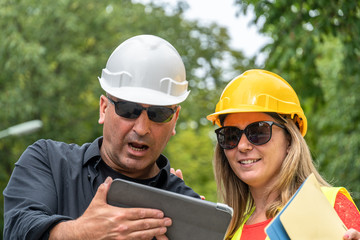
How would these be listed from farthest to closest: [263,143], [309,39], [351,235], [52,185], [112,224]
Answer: [309,39], [263,143], [52,185], [351,235], [112,224]

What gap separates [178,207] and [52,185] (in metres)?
0.83

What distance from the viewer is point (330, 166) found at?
36.2 feet

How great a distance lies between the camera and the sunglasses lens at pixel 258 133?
12.4ft

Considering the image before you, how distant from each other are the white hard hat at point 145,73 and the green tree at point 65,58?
43.3 feet

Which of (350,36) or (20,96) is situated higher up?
(350,36)

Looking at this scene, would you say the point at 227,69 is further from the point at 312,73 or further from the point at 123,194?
the point at 123,194

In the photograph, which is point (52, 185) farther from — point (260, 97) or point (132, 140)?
point (260, 97)

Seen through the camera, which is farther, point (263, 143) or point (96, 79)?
point (96, 79)

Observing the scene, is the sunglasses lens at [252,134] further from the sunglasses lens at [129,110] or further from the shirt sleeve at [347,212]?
the sunglasses lens at [129,110]

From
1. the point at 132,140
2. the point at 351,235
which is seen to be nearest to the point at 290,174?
the point at 351,235

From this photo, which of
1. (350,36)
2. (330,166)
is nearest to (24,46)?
(330,166)

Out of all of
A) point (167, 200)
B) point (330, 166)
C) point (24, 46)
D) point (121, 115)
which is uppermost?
point (121, 115)

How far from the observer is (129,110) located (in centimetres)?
330

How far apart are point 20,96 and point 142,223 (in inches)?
594
